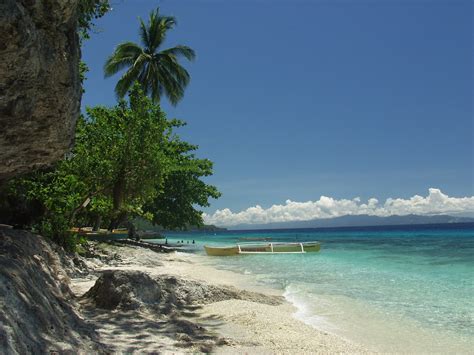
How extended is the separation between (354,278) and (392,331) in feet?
27.9

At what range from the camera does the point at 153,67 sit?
89.0 ft

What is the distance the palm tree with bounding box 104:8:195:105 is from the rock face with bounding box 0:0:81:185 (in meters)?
22.4

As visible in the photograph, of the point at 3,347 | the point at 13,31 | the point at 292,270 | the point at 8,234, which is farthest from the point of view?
the point at 292,270

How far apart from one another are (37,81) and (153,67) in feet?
79.6

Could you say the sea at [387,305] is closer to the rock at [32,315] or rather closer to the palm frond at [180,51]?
the rock at [32,315]

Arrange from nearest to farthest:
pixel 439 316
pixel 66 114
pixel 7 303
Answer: pixel 7 303
pixel 66 114
pixel 439 316

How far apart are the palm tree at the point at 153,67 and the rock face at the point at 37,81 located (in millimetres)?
22423

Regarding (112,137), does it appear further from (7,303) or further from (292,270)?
(7,303)

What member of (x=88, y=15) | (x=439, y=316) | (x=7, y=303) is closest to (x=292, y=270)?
(x=439, y=316)

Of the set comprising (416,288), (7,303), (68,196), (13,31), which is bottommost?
(416,288)

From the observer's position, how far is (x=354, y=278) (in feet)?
52.6

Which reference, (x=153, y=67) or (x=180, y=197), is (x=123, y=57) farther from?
(x=180, y=197)

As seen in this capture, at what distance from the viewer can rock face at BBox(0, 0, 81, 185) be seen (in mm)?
3543

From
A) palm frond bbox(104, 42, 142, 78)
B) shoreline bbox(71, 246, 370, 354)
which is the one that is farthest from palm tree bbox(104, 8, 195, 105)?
shoreline bbox(71, 246, 370, 354)
